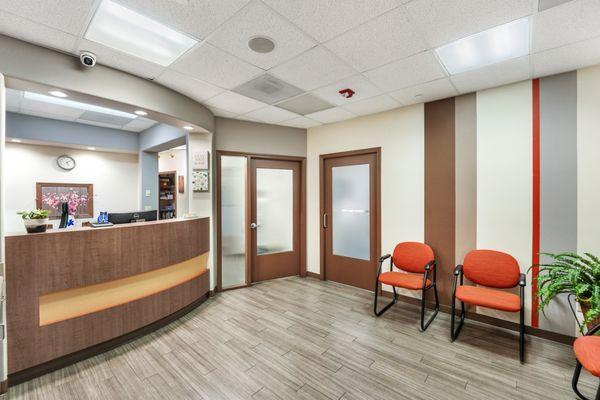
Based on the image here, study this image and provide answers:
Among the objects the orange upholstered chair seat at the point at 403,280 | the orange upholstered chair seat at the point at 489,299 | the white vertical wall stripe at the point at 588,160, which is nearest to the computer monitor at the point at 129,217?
the orange upholstered chair seat at the point at 403,280

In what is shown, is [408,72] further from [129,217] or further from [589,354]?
[129,217]

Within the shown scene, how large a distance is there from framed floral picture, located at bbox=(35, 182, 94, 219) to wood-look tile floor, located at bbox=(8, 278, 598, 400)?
153 inches

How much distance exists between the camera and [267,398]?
6.39 ft

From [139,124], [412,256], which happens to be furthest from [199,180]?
[412,256]

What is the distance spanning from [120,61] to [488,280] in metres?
4.34

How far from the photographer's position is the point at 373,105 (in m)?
3.66

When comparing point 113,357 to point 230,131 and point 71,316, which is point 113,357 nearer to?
point 71,316

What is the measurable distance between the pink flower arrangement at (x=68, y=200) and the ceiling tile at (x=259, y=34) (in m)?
4.79

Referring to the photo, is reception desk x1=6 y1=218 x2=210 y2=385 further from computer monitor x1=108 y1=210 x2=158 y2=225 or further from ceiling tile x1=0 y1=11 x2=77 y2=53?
ceiling tile x1=0 y1=11 x2=77 y2=53

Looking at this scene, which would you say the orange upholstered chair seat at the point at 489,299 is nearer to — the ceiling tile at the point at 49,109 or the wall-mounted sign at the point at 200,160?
the wall-mounted sign at the point at 200,160

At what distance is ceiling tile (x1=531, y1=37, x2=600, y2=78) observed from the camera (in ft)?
7.22

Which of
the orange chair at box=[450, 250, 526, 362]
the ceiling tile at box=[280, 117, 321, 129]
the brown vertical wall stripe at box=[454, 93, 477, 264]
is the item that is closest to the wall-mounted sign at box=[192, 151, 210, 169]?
the ceiling tile at box=[280, 117, 321, 129]

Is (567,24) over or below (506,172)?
over

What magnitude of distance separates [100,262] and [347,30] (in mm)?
2989
